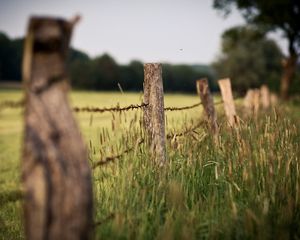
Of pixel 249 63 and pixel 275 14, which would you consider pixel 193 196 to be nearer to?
pixel 275 14

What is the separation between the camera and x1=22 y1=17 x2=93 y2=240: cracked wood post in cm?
174

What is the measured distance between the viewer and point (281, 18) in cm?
2412

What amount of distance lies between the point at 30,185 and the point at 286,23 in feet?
Result: 84.9

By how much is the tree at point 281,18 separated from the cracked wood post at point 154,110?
2207cm

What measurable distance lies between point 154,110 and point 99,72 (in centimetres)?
7423

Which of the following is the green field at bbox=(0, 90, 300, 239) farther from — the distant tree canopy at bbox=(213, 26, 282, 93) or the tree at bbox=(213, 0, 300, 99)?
the distant tree canopy at bbox=(213, 26, 282, 93)

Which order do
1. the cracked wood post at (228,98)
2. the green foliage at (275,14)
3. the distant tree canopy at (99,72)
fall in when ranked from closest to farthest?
the cracked wood post at (228,98)
the green foliage at (275,14)
the distant tree canopy at (99,72)

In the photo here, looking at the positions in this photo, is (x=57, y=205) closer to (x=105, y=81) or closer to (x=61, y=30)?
(x=61, y=30)

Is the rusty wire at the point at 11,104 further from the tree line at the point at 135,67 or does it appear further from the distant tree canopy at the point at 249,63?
the distant tree canopy at the point at 249,63

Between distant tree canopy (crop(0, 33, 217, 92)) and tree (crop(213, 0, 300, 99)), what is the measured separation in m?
38.2

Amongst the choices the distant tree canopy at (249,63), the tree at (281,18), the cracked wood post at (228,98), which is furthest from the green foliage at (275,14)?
the distant tree canopy at (249,63)

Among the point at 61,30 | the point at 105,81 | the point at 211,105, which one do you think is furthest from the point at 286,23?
the point at 105,81

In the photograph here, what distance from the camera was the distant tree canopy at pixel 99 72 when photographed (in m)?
67.1

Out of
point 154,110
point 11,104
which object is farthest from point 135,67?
point 11,104
